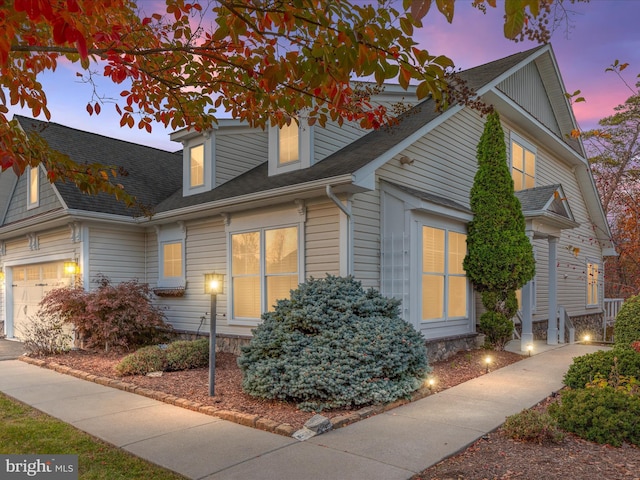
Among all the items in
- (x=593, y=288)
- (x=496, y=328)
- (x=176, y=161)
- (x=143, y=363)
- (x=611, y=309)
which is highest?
(x=176, y=161)

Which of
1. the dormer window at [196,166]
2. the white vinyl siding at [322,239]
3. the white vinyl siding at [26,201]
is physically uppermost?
the dormer window at [196,166]

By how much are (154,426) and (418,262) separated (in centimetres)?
510

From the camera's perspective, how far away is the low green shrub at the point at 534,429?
15.4 feet

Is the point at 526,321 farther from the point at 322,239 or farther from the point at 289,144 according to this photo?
the point at 289,144

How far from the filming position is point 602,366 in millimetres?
6191

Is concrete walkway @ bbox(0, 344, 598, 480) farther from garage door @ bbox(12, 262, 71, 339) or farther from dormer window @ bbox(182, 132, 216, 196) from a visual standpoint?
garage door @ bbox(12, 262, 71, 339)

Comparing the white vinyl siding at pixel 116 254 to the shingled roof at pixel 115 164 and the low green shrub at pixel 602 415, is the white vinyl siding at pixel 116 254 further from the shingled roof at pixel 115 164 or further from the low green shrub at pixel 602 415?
the low green shrub at pixel 602 415

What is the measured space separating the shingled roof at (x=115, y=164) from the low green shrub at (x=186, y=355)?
4.39 meters

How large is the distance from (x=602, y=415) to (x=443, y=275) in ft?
15.3

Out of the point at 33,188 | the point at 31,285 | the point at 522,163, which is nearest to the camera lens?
the point at 522,163

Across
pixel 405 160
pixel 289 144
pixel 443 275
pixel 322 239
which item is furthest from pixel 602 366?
pixel 289 144

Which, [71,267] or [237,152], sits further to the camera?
[237,152]

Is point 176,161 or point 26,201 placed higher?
point 176,161

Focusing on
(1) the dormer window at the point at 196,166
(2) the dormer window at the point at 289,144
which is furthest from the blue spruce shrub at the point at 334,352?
(1) the dormer window at the point at 196,166
